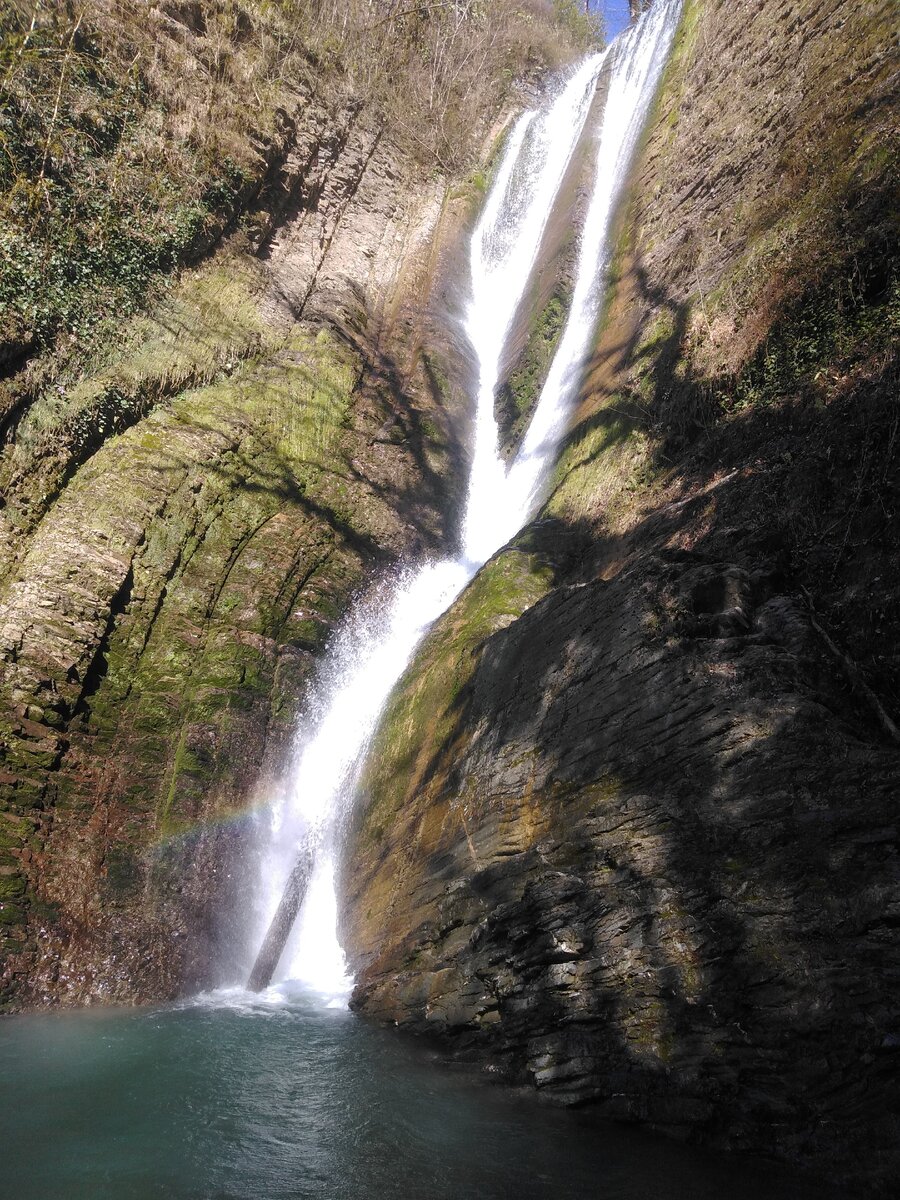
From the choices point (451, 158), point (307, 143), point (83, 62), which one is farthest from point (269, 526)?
point (451, 158)

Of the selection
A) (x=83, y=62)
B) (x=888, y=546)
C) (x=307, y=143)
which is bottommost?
(x=888, y=546)

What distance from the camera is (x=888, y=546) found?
5.00m

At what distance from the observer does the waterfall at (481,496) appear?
10320 millimetres

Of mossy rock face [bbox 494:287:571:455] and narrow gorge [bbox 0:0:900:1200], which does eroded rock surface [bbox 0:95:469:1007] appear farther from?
mossy rock face [bbox 494:287:571:455]

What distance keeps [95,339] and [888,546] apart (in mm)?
12613

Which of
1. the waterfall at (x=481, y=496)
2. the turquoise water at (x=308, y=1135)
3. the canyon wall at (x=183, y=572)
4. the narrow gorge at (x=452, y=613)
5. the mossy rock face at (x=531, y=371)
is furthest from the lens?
the mossy rock face at (x=531, y=371)

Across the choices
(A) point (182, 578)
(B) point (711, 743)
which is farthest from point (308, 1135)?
(A) point (182, 578)

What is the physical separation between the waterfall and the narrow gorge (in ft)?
0.34

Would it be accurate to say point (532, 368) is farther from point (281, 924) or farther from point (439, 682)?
point (281, 924)

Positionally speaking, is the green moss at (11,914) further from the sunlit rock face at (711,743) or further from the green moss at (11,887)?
the sunlit rock face at (711,743)

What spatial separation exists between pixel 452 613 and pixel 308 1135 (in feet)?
23.4

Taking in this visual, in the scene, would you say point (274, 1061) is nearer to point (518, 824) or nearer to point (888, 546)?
point (518, 824)

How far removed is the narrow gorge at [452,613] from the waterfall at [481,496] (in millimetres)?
104

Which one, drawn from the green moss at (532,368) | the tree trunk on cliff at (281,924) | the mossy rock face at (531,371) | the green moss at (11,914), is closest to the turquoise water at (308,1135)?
the green moss at (11,914)
